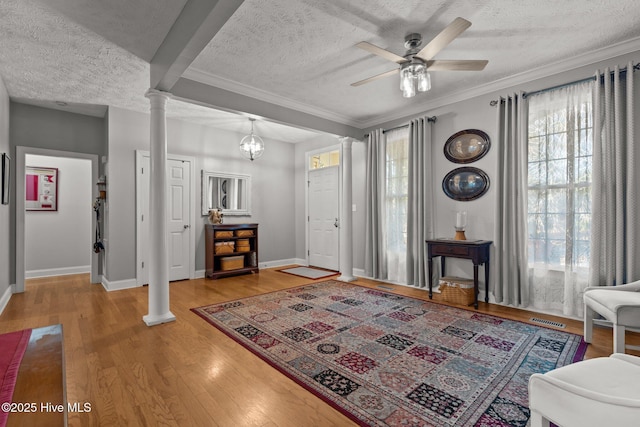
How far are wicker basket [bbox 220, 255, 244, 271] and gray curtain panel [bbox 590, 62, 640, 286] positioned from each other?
192 inches

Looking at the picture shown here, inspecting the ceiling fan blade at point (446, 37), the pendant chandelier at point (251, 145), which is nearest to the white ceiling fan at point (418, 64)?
the ceiling fan blade at point (446, 37)

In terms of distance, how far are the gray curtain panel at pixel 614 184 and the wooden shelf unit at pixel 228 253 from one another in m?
4.84

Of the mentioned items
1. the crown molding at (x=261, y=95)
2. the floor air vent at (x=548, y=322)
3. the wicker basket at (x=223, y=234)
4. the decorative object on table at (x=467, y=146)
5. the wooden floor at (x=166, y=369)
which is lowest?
the wooden floor at (x=166, y=369)

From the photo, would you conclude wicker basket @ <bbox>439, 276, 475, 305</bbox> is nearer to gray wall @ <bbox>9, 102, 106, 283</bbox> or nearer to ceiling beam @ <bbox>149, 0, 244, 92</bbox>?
ceiling beam @ <bbox>149, 0, 244, 92</bbox>

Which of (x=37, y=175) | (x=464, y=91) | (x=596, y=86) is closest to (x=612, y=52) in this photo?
(x=596, y=86)

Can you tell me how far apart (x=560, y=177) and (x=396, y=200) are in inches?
82.6

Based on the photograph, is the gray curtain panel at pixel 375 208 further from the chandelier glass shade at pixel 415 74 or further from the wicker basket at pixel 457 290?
the chandelier glass shade at pixel 415 74

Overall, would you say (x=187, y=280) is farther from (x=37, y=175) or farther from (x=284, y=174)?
(x=37, y=175)

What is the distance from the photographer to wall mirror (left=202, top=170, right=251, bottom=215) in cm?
555

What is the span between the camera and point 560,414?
3.71 ft

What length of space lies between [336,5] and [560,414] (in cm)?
273

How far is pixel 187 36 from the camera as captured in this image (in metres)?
2.27

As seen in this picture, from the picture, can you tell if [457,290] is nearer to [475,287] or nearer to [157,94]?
[475,287]

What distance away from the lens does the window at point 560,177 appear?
124 inches
